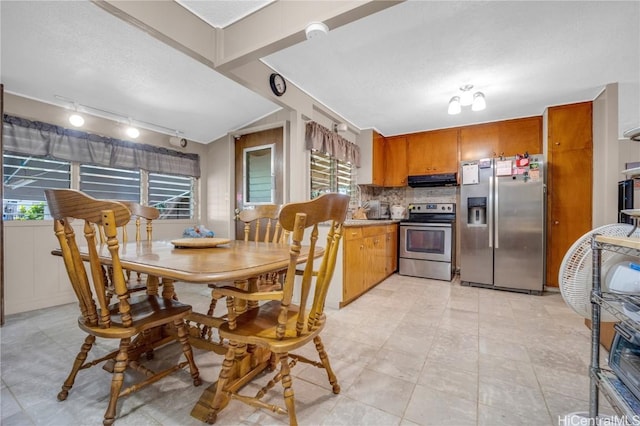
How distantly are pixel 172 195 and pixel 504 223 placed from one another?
4553 millimetres

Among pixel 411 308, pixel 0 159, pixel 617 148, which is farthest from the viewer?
pixel 411 308

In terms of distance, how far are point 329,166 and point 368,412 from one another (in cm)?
307

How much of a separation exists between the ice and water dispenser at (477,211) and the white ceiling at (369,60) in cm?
121

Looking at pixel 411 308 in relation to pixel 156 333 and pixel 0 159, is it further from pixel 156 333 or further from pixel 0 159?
pixel 0 159

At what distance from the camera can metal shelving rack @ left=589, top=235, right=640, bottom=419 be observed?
3.03 feet

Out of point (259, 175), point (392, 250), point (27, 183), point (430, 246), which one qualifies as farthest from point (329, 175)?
point (27, 183)

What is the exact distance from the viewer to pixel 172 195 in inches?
155

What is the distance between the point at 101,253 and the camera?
1443 mm

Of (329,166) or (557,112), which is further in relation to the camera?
(329,166)

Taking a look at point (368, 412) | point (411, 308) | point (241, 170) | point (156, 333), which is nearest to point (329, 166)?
point (241, 170)

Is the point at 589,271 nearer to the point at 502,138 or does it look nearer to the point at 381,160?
the point at 502,138

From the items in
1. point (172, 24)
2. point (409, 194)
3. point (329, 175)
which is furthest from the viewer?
point (409, 194)

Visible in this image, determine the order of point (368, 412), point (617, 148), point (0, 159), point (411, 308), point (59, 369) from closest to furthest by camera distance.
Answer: point (368, 412), point (59, 369), point (0, 159), point (617, 148), point (411, 308)

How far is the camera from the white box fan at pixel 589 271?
1128mm
